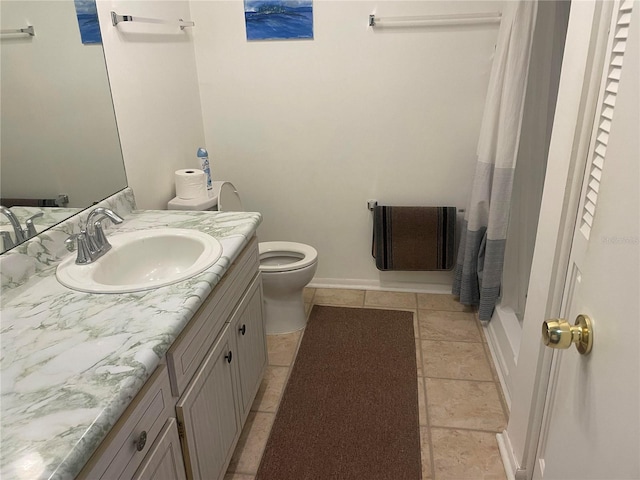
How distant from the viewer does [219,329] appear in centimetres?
151

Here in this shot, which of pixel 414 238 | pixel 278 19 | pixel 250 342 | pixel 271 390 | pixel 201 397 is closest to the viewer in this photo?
pixel 201 397

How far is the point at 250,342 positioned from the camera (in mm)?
1854

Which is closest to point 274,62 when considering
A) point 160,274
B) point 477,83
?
point 477,83

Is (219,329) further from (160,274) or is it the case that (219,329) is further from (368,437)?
(368,437)

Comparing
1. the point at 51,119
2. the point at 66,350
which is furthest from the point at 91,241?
the point at 66,350

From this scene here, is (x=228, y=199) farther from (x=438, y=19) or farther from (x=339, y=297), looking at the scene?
(x=438, y=19)

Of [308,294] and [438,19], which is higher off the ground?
[438,19]

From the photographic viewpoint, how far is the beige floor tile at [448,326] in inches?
99.1

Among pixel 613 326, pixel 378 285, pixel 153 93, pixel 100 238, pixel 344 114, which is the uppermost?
pixel 153 93

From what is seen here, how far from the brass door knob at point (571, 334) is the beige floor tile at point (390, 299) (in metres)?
2.07

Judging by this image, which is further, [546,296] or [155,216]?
[155,216]

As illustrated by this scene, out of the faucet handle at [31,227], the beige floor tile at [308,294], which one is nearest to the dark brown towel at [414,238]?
the beige floor tile at [308,294]

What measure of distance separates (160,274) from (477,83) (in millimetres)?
1848

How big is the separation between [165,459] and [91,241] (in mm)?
Answer: 749
